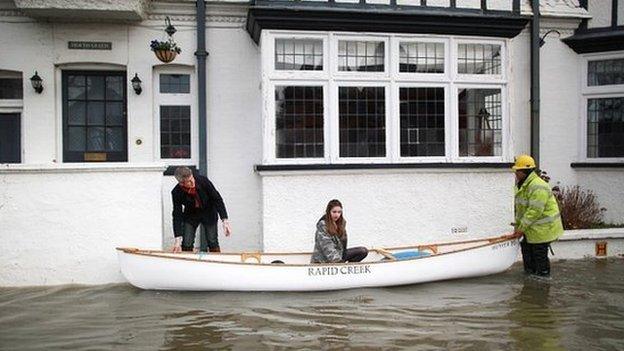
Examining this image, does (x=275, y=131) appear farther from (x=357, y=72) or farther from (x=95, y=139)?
(x=95, y=139)

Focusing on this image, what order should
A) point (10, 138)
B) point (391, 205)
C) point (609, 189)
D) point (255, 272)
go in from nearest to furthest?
point (255, 272)
point (391, 205)
point (10, 138)
point (609, 189)

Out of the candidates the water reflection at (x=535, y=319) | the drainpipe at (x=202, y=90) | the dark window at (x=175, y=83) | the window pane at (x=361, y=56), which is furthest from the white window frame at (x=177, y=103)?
the water reflection at (x=535, y=319)

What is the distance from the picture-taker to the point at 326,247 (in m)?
8.35

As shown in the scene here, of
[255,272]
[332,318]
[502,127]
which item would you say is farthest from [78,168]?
[502,127]

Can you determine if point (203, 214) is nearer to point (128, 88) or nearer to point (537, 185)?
point (128, 88)

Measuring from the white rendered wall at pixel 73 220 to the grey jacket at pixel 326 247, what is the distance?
2.54 meters

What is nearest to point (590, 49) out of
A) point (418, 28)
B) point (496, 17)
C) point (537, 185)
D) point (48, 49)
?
point (496, 17)

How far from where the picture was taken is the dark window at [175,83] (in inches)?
450

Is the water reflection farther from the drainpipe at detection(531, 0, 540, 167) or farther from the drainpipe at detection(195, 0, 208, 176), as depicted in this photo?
the drainpipe at detection(195, 0, 208, 176)

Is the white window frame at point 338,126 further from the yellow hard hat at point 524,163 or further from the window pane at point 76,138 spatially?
the window pane at point 76,138

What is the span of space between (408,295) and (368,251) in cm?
108

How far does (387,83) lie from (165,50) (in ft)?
13.4

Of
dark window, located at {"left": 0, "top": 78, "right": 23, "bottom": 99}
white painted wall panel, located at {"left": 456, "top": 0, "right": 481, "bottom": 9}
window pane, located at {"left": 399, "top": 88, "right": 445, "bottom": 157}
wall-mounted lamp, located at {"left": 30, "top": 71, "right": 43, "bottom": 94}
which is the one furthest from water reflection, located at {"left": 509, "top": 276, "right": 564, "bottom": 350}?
dark window, located at {"left": 0, "top": 78, "right": 23, "bottom": 99}

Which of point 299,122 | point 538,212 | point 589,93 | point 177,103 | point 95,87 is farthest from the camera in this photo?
point 589,93
